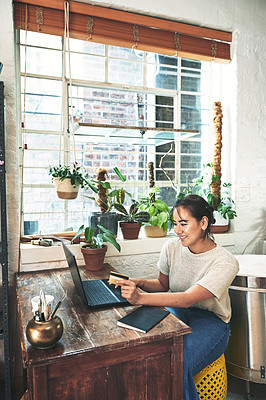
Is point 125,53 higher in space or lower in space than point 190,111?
higher

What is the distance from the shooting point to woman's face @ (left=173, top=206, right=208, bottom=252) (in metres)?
2.01

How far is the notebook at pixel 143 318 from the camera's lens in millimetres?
1495

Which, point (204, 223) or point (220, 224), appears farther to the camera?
point (220, 224)

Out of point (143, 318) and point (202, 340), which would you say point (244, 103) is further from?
point (143, 318)

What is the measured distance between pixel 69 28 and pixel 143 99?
91 cm

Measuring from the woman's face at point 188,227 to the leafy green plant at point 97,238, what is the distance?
0.54 meters

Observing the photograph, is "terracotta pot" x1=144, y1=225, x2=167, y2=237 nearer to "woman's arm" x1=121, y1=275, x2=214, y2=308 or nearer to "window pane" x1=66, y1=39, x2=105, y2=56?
"woman's arm" x1=121, y1=275, x2=214, y2=308

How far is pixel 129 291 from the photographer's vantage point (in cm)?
168

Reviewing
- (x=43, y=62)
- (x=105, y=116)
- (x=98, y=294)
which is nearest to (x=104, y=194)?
(x=105, y=116)

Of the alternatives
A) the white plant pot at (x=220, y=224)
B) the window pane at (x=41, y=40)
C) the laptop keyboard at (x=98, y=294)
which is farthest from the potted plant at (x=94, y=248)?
the window pane at (x=41, y=40)

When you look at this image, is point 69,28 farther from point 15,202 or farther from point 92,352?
point 92,352

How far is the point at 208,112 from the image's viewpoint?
3377mm

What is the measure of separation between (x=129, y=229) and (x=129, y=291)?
3.52 feet

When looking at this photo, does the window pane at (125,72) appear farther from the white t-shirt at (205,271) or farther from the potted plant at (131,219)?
the white t-shirt at (205,271)
